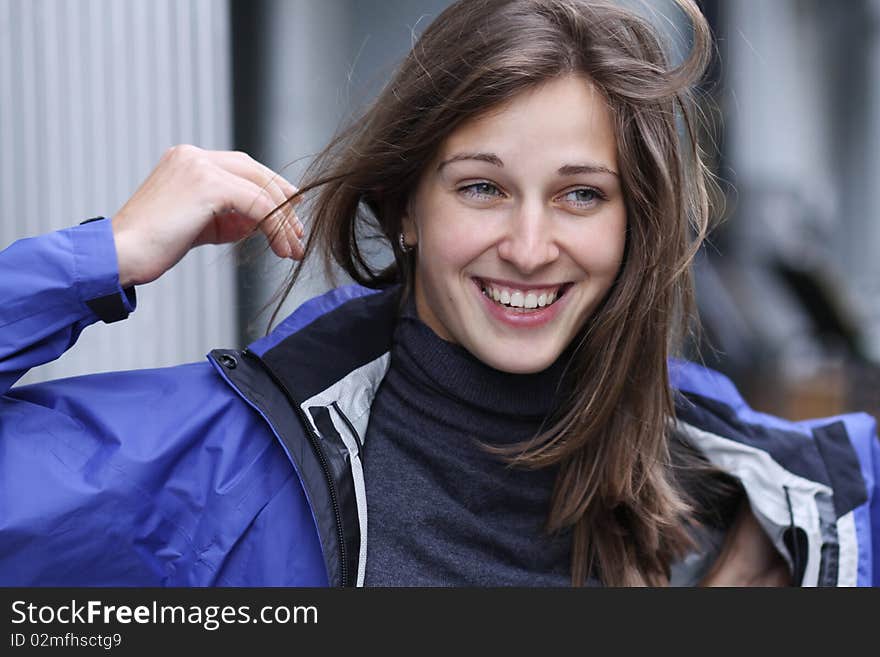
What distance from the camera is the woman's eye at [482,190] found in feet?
4.60

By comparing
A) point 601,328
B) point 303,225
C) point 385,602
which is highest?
point 303,225

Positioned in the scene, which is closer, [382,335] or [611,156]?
[611,156]

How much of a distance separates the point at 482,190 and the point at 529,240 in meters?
0.10

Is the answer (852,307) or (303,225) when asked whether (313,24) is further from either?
(852,307)

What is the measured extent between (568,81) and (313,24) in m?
1.94

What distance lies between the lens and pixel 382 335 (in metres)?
1.60

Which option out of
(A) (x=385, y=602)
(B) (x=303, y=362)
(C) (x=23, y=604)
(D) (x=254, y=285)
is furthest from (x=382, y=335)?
(D) (x=254, y=285)

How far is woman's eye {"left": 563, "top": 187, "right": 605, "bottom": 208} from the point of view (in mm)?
1407

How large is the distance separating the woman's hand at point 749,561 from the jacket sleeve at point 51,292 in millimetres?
989

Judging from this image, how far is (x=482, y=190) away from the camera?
1.41 metres

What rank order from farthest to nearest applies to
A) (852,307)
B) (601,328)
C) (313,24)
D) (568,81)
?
(852,307)
(313,24)
(601,328)
(568,81)

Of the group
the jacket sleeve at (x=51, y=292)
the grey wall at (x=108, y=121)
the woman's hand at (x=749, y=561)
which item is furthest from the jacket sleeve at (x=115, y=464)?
the grey wall at (x=108, y=121)

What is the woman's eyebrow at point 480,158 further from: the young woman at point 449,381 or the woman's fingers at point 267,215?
the woman's fingers at point 267,215

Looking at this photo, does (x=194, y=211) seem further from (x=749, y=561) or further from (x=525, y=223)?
(x=749, y=561)
